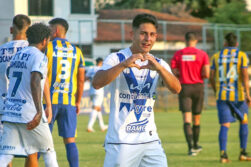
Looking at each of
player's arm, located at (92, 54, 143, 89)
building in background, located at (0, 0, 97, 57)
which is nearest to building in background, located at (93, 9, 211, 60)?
building in background, located at (0, 0, 97, 57)

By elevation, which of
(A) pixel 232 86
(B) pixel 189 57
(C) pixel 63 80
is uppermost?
(B) pixel 189 57

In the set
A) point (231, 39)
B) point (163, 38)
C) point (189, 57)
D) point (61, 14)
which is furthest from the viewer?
point (163, 38)

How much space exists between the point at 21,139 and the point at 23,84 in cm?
62

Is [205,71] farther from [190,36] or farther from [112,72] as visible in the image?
[112,72]

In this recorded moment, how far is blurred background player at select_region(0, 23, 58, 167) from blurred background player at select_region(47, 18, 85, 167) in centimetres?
160

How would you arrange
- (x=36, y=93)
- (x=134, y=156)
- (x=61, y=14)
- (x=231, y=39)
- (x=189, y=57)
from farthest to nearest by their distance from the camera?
1. (x=61, y=14)
2. (x=189, y=57)
3. (x=231, y=39)
4. (x=36, y=93)
5. (x=134, y=156)

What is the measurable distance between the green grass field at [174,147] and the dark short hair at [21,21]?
3.19 meters

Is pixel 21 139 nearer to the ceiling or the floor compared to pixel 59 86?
nearer to the floor

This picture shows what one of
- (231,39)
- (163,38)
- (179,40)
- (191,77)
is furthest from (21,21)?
(163,38)

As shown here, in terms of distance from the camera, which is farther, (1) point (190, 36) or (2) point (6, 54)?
(1) point (190, 36)

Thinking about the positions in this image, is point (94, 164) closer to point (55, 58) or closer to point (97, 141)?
point (55, 58)

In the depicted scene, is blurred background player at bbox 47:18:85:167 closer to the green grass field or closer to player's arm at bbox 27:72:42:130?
the green grass field

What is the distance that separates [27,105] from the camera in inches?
263

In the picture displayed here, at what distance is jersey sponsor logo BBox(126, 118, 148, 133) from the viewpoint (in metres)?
5.58
